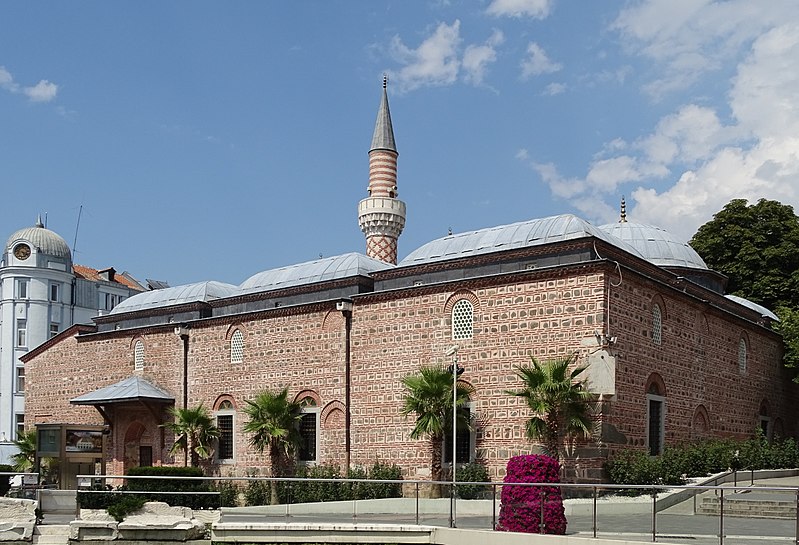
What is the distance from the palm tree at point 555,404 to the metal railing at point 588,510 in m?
4.88

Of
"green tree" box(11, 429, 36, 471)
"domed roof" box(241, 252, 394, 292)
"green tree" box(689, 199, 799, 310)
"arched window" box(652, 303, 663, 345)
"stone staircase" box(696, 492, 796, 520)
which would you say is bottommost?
"green tree" box(11, 429, 36, 471)

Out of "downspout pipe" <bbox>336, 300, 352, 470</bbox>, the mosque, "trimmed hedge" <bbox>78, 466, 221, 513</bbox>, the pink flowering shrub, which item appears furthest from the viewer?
"downspout pipe" <bbox>336, 300, 352, 470</bbox>

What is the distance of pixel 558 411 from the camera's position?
60.5 feet

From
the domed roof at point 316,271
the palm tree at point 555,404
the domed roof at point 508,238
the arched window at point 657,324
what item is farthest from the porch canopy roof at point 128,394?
the arched window at point 657,324

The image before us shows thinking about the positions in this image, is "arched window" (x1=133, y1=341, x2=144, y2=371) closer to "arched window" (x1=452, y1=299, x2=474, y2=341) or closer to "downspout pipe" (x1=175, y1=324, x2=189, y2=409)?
"downspout pipe" (x1=175, y1=324, x2=189, y2=409)

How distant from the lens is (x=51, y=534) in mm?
13711

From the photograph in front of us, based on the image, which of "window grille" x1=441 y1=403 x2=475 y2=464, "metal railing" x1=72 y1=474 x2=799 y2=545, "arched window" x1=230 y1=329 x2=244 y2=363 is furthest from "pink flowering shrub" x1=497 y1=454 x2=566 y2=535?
"arched window" x1=230 y1=329 x2=244 y2=363

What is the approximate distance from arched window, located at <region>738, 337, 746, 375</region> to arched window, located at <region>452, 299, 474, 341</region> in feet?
29.3

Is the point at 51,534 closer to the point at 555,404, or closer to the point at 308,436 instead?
the point at 555,404

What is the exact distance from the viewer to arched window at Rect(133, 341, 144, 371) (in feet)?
93.5

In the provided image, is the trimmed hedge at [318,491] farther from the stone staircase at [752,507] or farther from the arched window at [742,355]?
the arched window at [742,355]

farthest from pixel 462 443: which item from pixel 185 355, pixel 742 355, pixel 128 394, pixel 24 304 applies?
pixel 24 304

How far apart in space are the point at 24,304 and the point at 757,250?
30.4m

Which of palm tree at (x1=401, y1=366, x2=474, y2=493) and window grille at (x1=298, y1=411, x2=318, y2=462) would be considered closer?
palm tree at (x1=401, y1=366, x2=474, y2=493)
